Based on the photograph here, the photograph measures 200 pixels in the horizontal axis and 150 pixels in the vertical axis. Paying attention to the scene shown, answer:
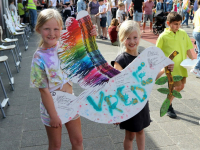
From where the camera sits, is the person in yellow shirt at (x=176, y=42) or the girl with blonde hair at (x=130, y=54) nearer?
the girl with blonde hair at (x=130, y=54)

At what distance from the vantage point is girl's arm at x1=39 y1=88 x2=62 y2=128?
1618 millimetres

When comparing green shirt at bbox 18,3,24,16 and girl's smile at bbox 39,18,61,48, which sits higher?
green shirt at bbox 18,3,24,16

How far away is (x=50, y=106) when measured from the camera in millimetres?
1624

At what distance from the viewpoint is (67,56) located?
5.50ft

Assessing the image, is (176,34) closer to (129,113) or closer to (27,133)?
(129,113)

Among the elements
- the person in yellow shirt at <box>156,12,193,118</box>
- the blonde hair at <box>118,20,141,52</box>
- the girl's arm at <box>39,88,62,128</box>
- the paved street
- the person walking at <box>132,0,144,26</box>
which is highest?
the person walking at <box>132,0,144,26</box>

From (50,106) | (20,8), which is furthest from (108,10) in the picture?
(50,106)

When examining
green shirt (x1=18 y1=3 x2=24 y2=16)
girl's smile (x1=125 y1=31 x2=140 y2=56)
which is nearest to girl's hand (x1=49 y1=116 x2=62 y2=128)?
girl's smile (x1=125 y1=31 x2=140 y2=56)

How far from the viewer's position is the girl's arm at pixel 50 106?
162cm

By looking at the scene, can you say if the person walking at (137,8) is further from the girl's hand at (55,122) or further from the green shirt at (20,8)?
the girl's hand at (55,122)

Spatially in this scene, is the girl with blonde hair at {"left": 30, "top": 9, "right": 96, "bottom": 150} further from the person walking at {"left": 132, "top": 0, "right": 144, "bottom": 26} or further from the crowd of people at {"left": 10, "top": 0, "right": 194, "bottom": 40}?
the person walking at {"left": 132, "top": 0, "right": 144, "bottom": 26}

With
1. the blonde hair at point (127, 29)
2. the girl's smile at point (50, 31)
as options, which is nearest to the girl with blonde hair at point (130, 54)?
the blonde hair at point (127, 29)

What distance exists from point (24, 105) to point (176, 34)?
2412 millimetres

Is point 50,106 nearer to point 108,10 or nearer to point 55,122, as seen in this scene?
point 55,122
